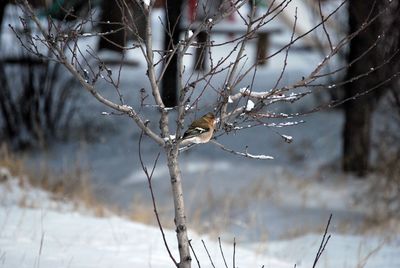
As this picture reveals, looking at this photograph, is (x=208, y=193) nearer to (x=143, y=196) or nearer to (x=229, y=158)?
(x=143, y=196)

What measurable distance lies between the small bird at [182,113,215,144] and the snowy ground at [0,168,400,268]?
4.52 ft

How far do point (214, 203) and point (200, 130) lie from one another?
5.49 m

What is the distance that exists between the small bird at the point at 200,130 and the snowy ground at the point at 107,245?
138cm

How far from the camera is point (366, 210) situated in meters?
8.70

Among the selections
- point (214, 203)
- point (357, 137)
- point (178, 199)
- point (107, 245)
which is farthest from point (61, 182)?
point (178, 199)

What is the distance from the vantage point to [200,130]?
11.0ft

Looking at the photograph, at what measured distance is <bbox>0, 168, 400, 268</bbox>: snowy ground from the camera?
15.4ft

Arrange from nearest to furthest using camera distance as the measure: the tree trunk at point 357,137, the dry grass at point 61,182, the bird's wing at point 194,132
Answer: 1. the bird's wing at point 194,132
2. the dry grass at point 61,182
3. the tree trunk at point 357,137

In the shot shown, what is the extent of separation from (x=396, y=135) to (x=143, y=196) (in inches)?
125

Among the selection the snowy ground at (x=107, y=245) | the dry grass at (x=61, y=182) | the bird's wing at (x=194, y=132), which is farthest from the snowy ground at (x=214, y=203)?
the dry grass at (x=61, y=182)

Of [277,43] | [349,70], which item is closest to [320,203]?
[349,70]

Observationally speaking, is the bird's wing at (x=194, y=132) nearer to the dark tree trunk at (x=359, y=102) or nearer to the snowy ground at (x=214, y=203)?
the snowy ground at (x=214, y=203)

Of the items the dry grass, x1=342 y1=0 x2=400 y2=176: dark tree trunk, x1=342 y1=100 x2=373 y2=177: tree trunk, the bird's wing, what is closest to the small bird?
the bird's wing

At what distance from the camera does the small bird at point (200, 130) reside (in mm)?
3354
